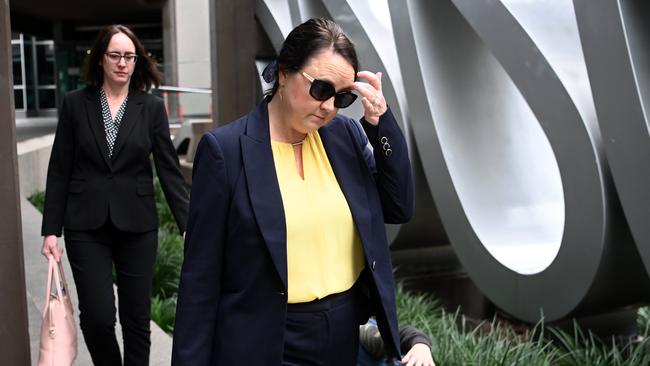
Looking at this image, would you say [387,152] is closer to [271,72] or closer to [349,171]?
[349,171]

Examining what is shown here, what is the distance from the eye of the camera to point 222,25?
10.5 meters

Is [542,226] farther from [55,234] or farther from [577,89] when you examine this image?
[55,234]

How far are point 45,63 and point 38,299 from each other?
120 ft

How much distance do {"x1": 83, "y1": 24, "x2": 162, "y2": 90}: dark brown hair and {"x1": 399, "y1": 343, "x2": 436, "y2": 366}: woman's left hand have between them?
2624 mm

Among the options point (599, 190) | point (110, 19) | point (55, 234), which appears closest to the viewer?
point (55, 234)

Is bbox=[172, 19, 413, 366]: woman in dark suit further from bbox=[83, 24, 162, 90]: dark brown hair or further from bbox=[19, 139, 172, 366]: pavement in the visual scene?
bbox=[19, 139, 172, 366]: pavement

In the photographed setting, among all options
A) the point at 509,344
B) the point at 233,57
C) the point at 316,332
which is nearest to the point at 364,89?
the point at 316,332

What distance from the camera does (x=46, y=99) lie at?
134 ft

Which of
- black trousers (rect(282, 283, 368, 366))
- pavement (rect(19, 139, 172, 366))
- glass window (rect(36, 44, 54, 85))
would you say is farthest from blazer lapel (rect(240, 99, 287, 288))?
glass window (rect(36, 44, 54, 85))

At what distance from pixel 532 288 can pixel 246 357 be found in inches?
141

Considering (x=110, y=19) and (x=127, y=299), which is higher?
(x=110, y=19)

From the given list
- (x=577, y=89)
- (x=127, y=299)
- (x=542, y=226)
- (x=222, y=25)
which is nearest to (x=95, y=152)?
(x=127, y=299)

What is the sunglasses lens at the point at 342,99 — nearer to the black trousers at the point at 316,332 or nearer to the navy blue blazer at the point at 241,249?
the navy blue blazer at the point at 241,249

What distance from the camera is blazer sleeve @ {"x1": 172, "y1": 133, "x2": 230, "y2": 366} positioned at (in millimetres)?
2156
